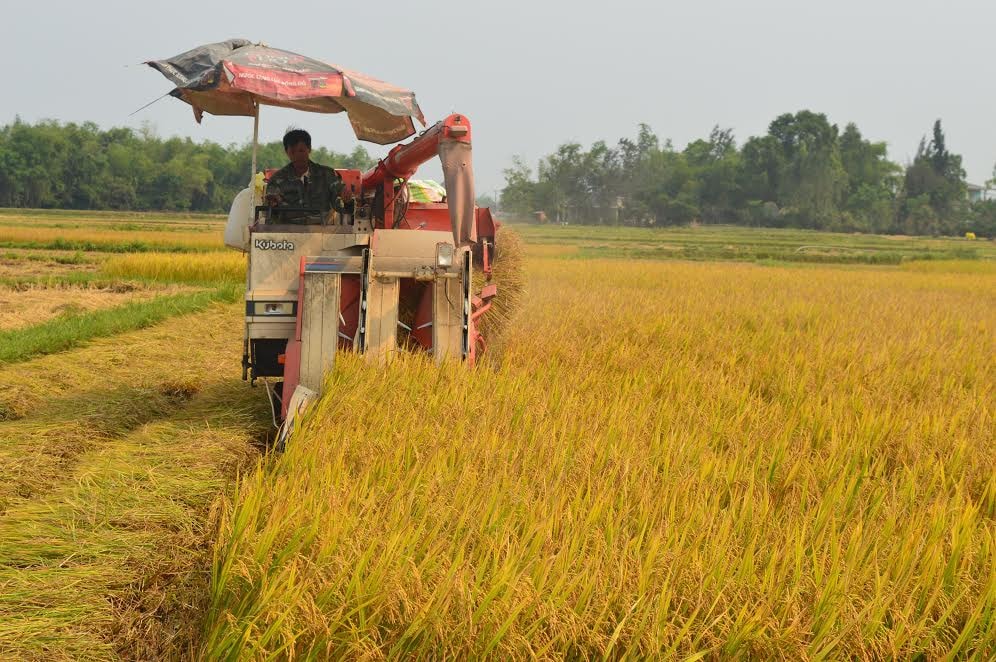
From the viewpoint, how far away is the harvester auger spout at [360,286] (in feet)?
16.8

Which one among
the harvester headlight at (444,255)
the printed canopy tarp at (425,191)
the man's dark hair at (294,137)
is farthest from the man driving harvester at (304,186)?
the printed canopy tarp at (425,191)

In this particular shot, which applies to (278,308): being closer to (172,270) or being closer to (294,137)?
(294,137)

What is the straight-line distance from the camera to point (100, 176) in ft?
239

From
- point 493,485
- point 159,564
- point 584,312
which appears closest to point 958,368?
point 584,312

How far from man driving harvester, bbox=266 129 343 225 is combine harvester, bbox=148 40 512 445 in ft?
0.19

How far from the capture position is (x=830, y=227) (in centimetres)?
6888

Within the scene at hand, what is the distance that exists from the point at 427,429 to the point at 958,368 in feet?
18.7

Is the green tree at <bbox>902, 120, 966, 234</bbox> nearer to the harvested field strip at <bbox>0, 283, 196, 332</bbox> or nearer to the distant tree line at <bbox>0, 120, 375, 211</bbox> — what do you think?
the distant tree line at <bbox>0, 120, 375, 211</bbox>

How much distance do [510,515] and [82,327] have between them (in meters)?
8.06

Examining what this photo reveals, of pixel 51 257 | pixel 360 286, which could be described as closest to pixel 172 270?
pixel 51 257

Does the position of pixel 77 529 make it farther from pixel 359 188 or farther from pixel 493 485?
pixel 359 188

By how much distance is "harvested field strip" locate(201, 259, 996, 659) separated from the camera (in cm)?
238

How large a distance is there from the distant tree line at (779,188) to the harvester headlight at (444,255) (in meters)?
69.6

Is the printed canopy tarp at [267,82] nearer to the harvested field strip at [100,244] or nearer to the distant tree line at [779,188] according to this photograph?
the harvested field strip at [100,244]
